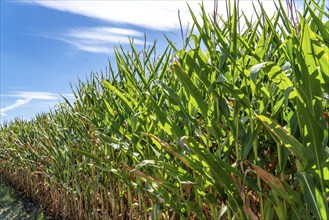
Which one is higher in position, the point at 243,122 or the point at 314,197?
the point at 243,122

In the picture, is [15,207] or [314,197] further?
[15,207]

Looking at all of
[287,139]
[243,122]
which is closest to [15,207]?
[243,122]

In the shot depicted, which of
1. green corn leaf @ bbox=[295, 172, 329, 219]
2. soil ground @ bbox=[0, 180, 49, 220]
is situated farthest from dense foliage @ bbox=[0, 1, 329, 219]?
Answer: soil ground @ bbox=[0, 180, 49, 220]

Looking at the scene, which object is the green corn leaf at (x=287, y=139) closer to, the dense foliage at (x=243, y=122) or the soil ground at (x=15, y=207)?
the dense foliage at (x=243, y=122)

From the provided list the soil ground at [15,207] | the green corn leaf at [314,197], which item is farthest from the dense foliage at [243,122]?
the soil ground at [15,207]

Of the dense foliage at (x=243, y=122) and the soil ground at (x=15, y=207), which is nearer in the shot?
the dense foliage at (x=243, y=122)

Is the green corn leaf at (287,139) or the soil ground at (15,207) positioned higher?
the green corn leaf at (287,139)

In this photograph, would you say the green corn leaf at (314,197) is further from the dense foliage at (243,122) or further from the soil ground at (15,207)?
the soil ground at (15,207)

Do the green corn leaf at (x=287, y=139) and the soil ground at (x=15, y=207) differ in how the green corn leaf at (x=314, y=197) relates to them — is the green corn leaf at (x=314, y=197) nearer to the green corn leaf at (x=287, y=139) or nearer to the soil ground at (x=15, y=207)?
the green corn leaf at (x=287, y=139)

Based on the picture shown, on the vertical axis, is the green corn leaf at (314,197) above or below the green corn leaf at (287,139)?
below

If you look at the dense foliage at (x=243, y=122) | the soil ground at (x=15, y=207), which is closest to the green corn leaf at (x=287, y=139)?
the dense foliage at (x=243, y=122)

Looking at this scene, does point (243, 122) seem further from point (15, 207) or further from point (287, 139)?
point (15, 207)

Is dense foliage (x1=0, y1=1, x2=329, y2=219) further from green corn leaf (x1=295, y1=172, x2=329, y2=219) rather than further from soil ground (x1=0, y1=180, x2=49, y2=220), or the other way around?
soil ground (x1=0, y1=180, x2=49, y2=220)

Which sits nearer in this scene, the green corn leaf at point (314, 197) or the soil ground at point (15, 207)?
the green corn leaf at point (314, 197)
